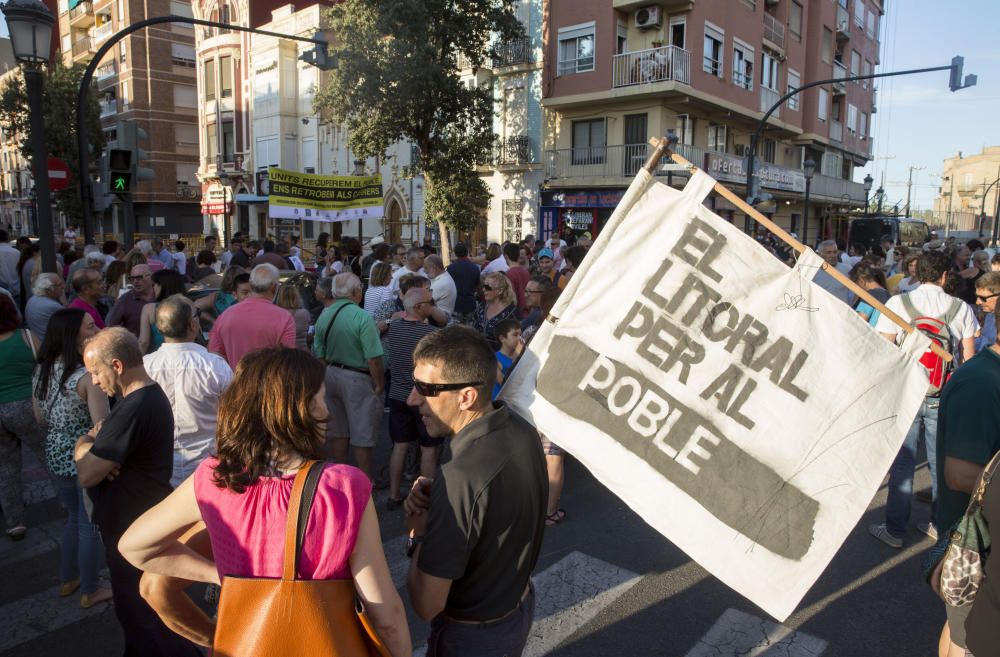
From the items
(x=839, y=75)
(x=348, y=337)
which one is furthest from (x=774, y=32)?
(x=348, y=337)

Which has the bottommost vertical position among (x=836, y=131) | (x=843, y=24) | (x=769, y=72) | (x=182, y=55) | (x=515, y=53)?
(x=836, y=131)

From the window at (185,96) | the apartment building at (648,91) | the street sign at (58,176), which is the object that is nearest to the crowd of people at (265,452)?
the street sign at (58,176)

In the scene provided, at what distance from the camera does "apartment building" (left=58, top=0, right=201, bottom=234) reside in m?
40.0

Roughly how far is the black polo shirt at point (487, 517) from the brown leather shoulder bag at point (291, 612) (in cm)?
29

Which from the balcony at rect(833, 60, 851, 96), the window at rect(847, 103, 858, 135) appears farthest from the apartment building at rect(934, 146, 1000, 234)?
the balcony at rect(833, 60, 851, 96)

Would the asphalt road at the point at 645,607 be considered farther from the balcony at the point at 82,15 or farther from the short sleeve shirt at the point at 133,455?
the balcony at the point at 82,15

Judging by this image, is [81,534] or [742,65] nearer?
[81,534]

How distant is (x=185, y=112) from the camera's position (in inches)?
1651

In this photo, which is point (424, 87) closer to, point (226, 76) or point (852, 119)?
point (226, 76)

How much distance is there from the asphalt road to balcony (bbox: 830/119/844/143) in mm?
35492

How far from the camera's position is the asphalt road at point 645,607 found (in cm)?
355

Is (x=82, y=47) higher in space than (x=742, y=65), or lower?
higher

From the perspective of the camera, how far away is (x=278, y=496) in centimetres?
180

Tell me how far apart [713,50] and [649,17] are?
9.65 feet
